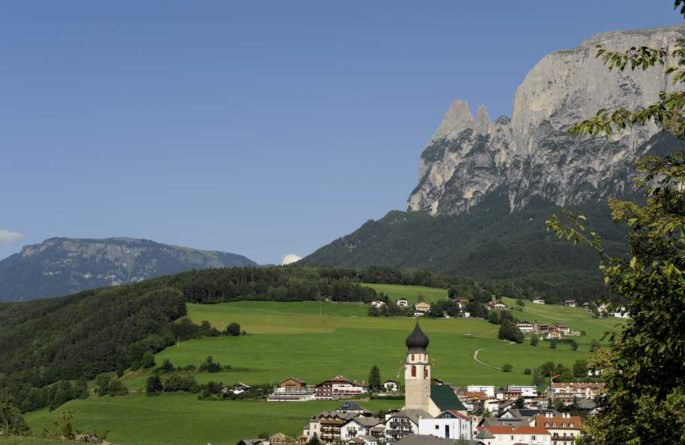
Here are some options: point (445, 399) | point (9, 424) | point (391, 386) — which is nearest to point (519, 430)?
point (445, 399)

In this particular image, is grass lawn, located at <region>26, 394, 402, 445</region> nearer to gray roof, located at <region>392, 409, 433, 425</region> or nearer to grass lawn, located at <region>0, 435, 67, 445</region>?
gray roof, located at <region>392, 409, 433, 425</region>

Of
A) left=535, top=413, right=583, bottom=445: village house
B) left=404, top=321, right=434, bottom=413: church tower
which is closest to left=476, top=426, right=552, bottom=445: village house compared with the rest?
left=535, top=413, right=583, bottom=445: village house

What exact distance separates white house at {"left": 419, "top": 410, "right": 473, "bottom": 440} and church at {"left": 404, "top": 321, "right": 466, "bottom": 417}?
2646 mm

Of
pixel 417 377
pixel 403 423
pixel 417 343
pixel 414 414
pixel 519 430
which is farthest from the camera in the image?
pixel 417 377

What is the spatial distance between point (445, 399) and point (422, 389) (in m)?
3.41

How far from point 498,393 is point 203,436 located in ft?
171

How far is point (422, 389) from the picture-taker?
458ft

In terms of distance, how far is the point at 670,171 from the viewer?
19.8 meters

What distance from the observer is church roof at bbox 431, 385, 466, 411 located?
139 meters

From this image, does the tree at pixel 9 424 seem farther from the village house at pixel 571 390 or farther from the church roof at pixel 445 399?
the village house at pixel 571 390

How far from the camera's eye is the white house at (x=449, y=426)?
134m

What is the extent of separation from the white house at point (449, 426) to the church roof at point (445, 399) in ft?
10.3

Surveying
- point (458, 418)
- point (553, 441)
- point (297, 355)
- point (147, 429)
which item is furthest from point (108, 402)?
point (553, 441)

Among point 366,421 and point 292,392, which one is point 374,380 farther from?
point 366,421
